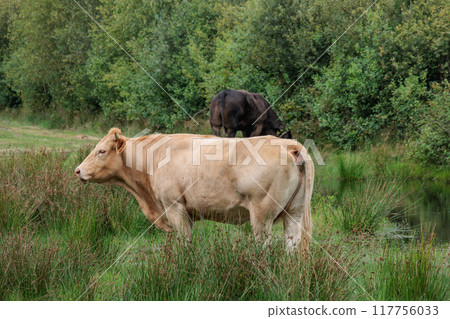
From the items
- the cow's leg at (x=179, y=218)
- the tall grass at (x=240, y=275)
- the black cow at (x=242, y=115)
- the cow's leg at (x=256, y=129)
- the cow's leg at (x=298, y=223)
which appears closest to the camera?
the tall grass at (x=240, y=275)

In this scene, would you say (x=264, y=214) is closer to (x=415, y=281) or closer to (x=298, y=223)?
(x=298, y=223)

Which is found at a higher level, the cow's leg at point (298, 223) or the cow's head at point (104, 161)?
the cow's head at point (104, 161)

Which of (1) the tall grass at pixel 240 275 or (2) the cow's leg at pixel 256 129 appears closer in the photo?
(1) the tall grass at pixel 240 275

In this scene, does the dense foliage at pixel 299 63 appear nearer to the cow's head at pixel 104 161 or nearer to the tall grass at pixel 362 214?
the tall grass at pixel 362 214

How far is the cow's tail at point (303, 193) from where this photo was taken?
5.45 m

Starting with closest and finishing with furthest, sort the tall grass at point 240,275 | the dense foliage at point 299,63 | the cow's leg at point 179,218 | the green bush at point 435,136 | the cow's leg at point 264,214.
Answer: the tall grass at point 240,275 → the cow's leg at point 264,214 → the cow's leg at point 179,218 → the green bush at point 435,136 → the dense foliage at point 299,63

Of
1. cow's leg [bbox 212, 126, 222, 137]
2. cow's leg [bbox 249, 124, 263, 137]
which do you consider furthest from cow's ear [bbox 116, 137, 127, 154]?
cow's leg [bbox 249, 124, 263, 137]

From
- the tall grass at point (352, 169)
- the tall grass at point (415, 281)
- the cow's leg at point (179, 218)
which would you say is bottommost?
the tall grass at point (352, 169)

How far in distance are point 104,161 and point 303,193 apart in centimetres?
244

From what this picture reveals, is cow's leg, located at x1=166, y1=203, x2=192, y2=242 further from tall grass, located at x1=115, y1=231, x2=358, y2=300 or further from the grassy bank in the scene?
tall grass, located at x1=115, y1=231, x2=358, y2=300

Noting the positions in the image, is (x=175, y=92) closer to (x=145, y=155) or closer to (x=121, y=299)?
(x=145, y=155)

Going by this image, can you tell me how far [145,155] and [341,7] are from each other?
48.6 feet

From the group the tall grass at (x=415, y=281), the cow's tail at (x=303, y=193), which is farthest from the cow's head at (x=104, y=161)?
the tall grass at (x=415, y=281)

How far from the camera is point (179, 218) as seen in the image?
19.5ft
